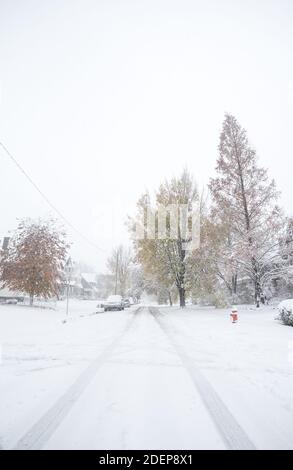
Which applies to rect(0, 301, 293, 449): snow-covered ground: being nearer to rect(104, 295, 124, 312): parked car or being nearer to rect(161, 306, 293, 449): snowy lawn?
rect(161, 306, 293, 449): snowy lawn

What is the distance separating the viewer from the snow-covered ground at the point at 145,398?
2535mm

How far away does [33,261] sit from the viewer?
67.3 feet

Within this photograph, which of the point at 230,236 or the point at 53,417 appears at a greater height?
the point at 230,236

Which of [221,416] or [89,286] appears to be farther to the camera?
[89,286]

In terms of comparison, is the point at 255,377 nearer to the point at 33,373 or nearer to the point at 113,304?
the point at 33,373

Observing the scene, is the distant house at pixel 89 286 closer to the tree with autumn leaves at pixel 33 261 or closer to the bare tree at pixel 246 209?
the tree with autumn leaves at pixel 33 261

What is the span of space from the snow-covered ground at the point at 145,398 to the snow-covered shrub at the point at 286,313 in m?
4.46

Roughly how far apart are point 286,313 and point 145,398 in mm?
9689

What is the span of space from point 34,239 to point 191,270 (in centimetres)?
1388

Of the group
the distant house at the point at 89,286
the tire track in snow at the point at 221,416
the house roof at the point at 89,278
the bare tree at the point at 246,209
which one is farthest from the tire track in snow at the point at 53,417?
the house roof at the point at 89,278

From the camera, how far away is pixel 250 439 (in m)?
2.52

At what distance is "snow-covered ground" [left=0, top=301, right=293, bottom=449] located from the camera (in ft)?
8.32

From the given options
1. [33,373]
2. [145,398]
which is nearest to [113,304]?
[33,373]

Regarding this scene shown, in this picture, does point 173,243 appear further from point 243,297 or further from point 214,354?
point 214,354
